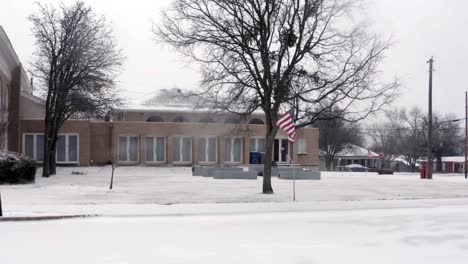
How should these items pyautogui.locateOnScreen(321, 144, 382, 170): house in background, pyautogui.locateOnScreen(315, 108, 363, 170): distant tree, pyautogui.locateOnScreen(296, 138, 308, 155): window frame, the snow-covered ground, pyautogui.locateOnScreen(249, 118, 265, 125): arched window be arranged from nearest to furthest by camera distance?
1. the snow-covered ground
2. pyautogui.locateOnScreen(296, 138, 308, 155): window frame
3. pyautogui.locateOnScreen(249, 118, 265, 125): arched window
4. pyautogui.locateOnScreen(315, 108, 363, 170): distant tree
5. pyautogui.locateOnScreen(321, 144, 382, 170): house in background

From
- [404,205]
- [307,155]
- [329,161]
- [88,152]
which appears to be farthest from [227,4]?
[329,161]

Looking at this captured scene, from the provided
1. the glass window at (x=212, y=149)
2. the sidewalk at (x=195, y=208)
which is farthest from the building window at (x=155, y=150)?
the sidewalk at (x=195, y=208)

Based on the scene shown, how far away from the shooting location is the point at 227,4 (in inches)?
A: 831

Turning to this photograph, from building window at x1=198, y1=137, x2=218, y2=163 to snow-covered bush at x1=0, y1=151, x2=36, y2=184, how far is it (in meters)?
22.6

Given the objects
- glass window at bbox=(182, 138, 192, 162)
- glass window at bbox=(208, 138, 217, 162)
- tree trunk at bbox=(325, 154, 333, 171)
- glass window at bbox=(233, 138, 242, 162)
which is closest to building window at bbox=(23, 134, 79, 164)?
glass window at bbox=(182, 138, 192, 162)

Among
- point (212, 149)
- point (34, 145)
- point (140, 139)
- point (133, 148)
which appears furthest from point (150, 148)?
point (34, 145)

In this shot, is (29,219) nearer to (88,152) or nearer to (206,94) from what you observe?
(206,94)

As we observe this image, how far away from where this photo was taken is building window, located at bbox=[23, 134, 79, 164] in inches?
1740

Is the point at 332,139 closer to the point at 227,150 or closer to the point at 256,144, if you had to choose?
the point at 256,144

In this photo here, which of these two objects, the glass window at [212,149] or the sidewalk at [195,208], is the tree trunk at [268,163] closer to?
the sidewalk at [195,208]

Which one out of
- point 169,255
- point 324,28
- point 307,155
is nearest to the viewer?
point 169,255

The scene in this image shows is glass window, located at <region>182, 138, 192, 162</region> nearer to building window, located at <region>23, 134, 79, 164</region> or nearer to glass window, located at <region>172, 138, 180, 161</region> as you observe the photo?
glass window, located at <region>172, 138, 180, 161</region>

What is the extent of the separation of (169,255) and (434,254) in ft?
15.2

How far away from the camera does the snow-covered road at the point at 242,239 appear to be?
9.65 metres
